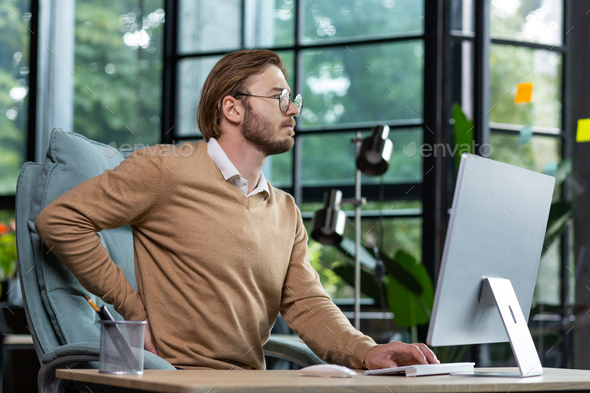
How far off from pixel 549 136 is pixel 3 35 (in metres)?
3.35

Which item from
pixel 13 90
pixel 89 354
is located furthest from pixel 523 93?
pixel 13 90

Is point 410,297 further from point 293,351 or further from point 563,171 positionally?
point 293,351

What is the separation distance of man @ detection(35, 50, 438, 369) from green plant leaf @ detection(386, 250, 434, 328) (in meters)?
1.06

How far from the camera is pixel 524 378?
1.07m

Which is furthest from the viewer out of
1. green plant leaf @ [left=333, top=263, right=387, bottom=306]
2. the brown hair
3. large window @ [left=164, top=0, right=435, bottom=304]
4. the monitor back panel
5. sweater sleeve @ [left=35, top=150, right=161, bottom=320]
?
large window @ [left=164, top=0, right=435, bottom=304]

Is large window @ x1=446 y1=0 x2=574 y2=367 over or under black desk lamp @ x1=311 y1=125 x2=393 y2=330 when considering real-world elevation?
over

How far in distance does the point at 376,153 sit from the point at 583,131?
29.2 inches

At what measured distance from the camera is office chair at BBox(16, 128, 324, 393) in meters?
1.24

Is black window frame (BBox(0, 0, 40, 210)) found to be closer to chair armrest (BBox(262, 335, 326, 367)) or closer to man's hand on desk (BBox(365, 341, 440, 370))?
chair armrest (BBox(262, 335, 326, 367))

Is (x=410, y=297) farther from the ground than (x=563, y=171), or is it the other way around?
(x=563, y=171)

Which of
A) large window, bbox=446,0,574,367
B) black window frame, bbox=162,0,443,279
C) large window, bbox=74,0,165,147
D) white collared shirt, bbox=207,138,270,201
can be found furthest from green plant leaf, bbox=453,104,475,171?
large window, bbox=74,0,165,147

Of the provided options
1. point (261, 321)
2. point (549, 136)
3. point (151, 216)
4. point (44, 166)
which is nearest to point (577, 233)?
point (549, 136)

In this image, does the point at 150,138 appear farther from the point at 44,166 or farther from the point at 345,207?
the point at 44,166

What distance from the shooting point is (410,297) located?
8.38ft
